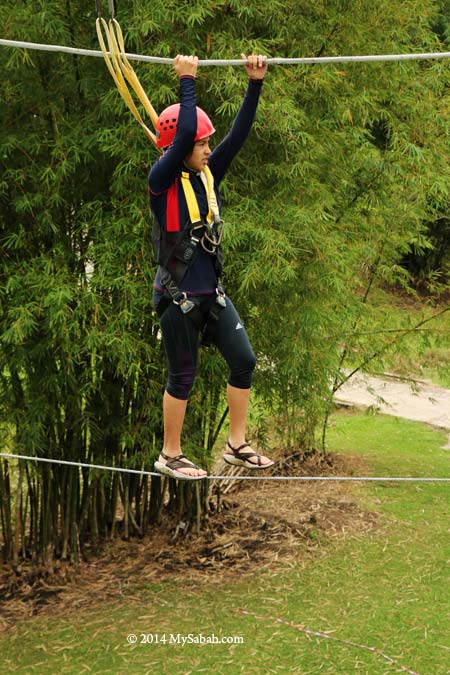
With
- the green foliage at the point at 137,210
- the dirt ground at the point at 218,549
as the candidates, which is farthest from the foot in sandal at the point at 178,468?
the dirt ground at the point at 218,549

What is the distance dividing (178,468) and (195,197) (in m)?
0.82

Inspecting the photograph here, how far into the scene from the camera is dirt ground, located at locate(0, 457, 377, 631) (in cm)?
527

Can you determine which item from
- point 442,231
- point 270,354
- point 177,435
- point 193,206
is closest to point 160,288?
point 193,206

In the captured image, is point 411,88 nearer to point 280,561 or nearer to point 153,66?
point 153,66

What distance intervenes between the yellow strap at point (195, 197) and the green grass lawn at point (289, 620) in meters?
3.02

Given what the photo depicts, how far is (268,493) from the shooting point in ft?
22.8

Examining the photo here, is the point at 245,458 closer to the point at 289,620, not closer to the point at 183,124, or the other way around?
the point at 183,124

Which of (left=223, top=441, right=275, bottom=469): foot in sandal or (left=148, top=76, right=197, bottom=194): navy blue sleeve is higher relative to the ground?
(left=148, top=76, right=197, bottom=194): navy blue sleeve

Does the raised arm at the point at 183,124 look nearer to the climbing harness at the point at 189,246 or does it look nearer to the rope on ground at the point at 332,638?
the climbing harness at the point at 189,246

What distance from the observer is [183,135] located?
2.24 meters

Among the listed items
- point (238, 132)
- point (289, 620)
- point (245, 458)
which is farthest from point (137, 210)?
point (289, 620)

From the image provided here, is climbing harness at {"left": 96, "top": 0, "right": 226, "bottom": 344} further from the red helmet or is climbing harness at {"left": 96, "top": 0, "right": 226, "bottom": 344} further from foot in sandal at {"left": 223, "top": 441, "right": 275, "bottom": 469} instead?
foot in sandal at {"left": 223, "top": 441, "right": 275, "bottom": 469}

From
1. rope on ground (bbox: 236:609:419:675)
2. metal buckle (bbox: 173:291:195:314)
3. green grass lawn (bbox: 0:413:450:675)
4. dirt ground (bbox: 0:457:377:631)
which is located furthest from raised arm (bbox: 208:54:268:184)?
dirt ground (bbox: 0:457:377:631)

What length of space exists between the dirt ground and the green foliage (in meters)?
0.26
